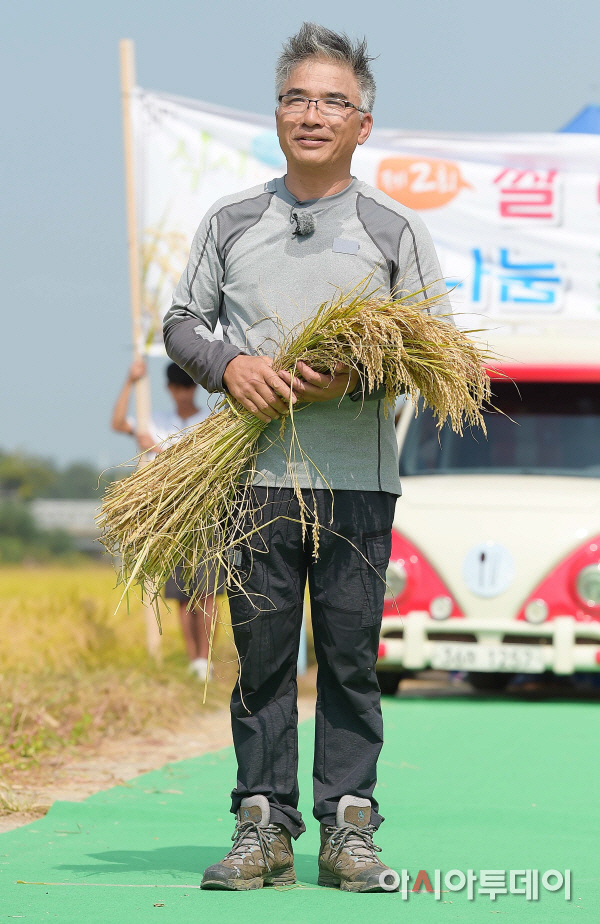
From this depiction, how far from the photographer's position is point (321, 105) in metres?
3.29

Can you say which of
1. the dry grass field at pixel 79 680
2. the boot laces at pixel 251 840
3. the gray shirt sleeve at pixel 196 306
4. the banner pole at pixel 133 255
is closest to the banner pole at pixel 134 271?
the banner pole at pixel 133 255

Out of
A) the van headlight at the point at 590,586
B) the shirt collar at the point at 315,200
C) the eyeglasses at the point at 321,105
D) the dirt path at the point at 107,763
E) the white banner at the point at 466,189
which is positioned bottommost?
the dirt path at the point at 107,763

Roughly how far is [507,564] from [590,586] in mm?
460

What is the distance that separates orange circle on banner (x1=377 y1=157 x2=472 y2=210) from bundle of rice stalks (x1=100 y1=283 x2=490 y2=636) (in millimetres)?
5147

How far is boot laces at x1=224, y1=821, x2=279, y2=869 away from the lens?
10.3ft

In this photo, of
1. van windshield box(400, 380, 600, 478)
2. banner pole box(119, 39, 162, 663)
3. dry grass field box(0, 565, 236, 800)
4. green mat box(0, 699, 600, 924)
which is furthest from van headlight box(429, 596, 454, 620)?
banner pole box(119, 39, 162, 663)

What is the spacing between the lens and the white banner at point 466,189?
804cm

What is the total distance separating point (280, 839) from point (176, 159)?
18.7 ft

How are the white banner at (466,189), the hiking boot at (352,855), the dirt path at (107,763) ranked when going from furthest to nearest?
the white banner at (466,189) < the dirt path at (107,763) < the hiking boot at (352,855)

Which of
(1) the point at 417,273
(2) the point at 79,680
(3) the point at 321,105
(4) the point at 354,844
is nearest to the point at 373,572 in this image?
(4) the point at 354,844

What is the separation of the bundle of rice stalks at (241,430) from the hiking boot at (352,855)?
672 millimetres

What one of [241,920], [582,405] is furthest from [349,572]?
[582,405]

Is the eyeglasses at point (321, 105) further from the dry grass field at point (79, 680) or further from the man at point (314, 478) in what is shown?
the dry grass field at point (79, 680)

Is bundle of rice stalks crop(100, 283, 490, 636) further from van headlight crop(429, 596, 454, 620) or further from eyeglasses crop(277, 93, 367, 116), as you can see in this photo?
van headlight crop(429, 596, 454, 620)
